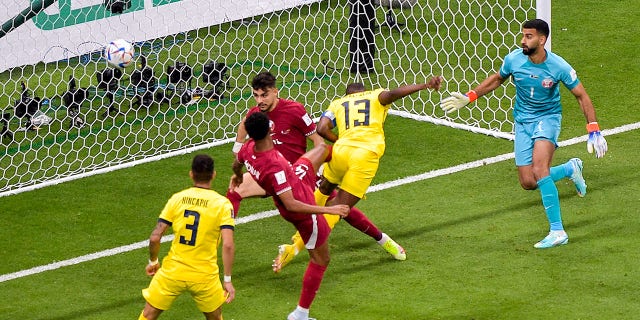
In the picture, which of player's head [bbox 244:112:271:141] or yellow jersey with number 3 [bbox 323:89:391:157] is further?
yellow jersey with number 3 [bbox 323:89:391:157]

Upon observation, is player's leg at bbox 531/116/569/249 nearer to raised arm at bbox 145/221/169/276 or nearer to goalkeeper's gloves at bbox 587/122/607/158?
goalkeeper's gloves at bbox 587/122/607/158

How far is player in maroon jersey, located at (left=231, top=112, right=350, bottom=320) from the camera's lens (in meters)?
9.65

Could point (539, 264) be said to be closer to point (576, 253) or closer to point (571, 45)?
point (576, 253)

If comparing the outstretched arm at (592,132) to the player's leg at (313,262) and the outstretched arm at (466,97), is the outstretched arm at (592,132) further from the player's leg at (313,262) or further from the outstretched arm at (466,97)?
the player's leg at (313,262)

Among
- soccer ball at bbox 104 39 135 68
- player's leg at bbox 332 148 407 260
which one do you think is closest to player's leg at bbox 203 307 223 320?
player's leg at bbox 332 148 407 260

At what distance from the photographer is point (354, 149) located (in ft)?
36.7

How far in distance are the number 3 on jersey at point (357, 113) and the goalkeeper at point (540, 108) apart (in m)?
1.02

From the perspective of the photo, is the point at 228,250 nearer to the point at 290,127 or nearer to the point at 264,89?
the point at 264,89

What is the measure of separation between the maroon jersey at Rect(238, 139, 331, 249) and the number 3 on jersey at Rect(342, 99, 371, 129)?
104 centimetres

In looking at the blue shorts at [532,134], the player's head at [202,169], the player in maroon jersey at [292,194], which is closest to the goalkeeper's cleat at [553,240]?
the blue shorts at [532,134]

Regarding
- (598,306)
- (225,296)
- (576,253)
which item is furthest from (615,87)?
(225,296)

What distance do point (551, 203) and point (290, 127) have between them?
2458 mm

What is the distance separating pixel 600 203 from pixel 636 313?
9.37 feet

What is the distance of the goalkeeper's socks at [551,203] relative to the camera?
37.7 feet
